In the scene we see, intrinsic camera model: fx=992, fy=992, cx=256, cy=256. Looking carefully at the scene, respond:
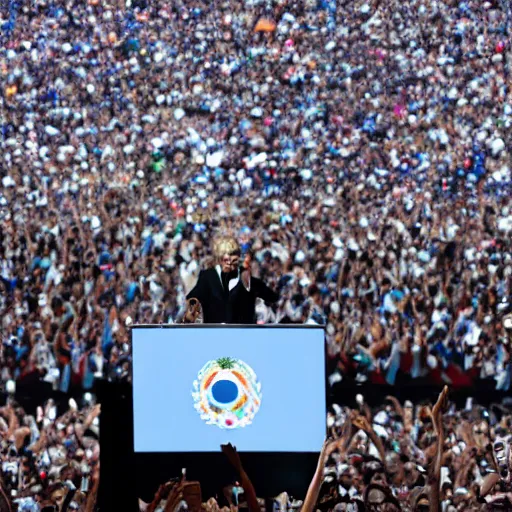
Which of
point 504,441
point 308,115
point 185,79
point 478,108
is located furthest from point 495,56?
point 504,441

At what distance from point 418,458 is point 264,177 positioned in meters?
1.27

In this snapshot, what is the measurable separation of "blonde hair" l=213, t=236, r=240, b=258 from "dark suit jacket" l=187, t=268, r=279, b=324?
0.07 metres

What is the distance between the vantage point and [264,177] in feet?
13.1

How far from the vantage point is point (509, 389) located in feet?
12.9

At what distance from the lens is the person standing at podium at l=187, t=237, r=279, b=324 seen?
3893 mm

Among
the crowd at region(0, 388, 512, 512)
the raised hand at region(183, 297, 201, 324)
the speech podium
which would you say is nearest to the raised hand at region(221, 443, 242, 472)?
the speech podium

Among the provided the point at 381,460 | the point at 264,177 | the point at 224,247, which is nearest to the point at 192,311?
the point at 224,247

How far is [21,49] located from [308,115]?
1.21 meters

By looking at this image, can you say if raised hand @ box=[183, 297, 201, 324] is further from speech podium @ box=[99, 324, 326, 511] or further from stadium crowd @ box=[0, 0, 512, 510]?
speech podium @ box=[99, 324, 326, 511]

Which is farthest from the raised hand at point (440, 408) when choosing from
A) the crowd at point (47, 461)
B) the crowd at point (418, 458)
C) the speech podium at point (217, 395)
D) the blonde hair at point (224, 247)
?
the crowd at point (47, 461)

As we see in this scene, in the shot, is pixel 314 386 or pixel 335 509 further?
pixel 335 509

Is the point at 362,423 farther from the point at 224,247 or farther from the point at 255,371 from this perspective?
the point at 224,247

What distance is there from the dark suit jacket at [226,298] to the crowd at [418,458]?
1.69 ft

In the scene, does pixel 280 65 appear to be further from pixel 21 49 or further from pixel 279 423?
pixel 279 423
